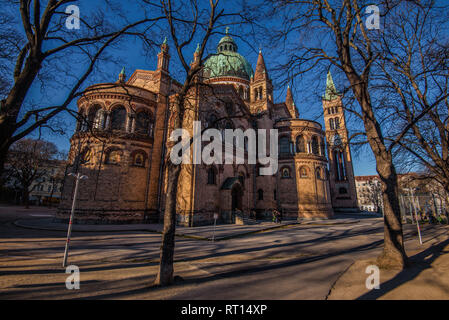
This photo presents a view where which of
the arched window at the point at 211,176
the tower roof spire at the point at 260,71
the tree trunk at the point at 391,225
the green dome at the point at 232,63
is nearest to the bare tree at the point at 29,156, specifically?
the arched window at the point at 211,176

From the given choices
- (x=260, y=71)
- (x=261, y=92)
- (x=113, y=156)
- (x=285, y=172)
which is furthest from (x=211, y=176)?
(x=260, y=71)

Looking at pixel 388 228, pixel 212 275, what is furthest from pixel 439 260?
pixel 212 275

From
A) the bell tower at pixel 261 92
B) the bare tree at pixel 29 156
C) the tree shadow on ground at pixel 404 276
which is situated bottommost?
the tree shadow on ground at pixel 404 276

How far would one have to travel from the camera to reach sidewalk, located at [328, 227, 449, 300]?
4441 millimetres

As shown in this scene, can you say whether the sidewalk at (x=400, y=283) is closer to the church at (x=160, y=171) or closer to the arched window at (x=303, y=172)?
the church at (x=160, y=171)

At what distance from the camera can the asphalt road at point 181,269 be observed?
4.75 metres

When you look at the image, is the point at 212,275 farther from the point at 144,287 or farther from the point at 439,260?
the point at 439,260

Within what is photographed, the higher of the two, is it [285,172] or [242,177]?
[285,172]

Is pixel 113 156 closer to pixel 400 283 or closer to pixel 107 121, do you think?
pixel 107 121

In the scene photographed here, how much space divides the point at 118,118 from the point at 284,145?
22186mm

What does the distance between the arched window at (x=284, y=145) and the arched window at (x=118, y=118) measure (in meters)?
21.3

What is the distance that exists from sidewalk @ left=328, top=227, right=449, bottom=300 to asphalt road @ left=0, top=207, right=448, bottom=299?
38 centimetres

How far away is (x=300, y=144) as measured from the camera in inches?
1192
